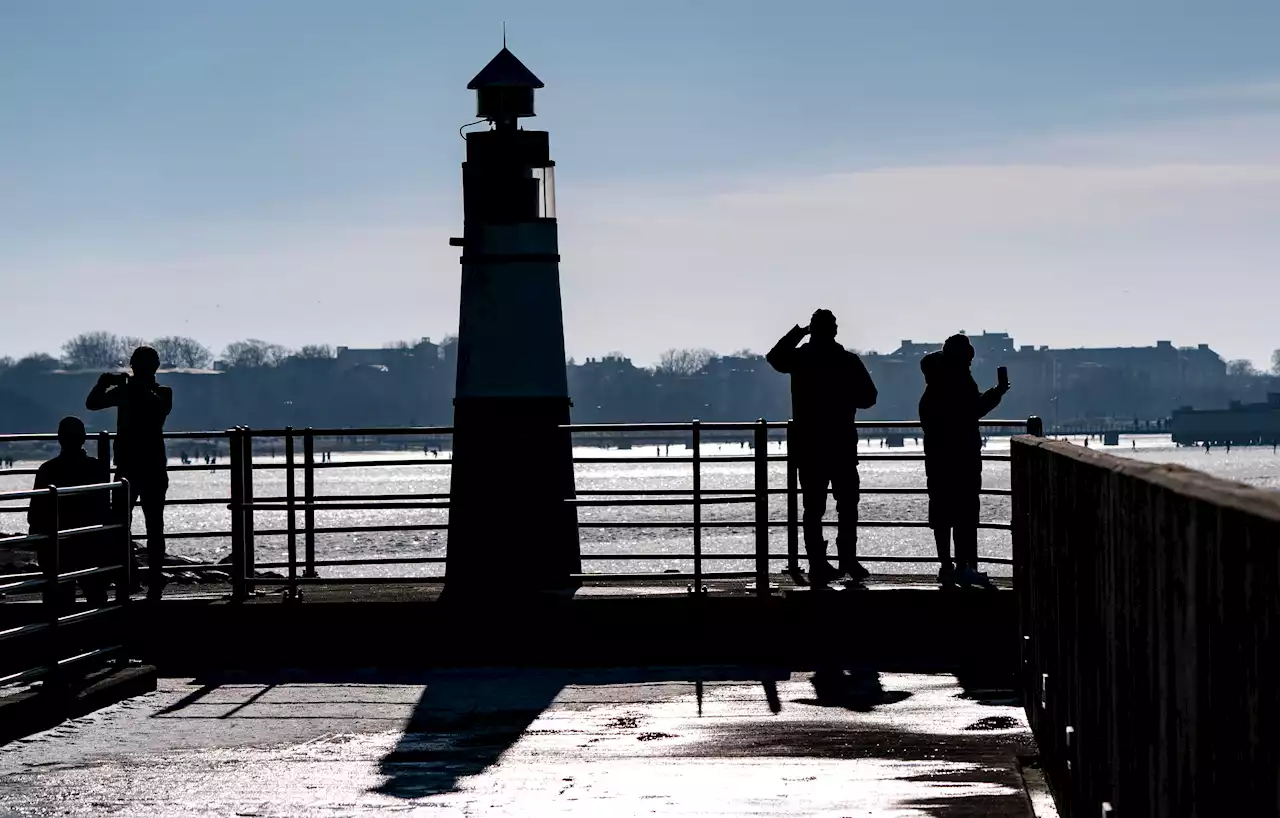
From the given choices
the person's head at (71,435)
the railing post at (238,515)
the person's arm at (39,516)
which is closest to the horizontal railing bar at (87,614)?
the person's arm at (39,516)

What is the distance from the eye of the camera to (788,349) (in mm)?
12086

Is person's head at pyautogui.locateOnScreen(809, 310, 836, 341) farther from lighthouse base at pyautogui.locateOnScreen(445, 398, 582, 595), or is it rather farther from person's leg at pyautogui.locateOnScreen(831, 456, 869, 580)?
lighthouse base at pyautogui.locateOnScreen(445, 398, 582, 595)

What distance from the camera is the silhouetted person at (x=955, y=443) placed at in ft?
39.4

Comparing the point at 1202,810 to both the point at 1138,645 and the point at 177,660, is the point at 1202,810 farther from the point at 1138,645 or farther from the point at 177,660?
the point at 177,660

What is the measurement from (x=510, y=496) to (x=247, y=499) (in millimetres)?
1816

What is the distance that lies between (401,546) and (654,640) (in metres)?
68.3

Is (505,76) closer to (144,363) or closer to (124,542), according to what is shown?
(144,363)

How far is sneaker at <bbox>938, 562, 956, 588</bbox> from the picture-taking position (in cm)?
1178

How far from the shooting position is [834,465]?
12.1 metres

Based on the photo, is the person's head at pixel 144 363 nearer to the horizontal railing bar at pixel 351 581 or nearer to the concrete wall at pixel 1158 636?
the horizontal railing bar at pixel 351 581

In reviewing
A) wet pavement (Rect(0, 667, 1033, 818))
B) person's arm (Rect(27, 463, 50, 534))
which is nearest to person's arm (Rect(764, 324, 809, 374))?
wet pavement (Rect(0, 667, 1033, 818))

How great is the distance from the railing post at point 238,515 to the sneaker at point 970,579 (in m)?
4.59

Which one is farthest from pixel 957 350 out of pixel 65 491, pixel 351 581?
pixel 65 491

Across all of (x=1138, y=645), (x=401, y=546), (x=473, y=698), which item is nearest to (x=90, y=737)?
(x=473, y=698)
